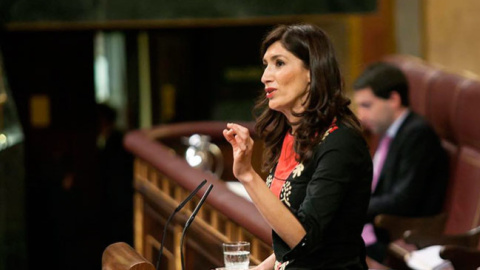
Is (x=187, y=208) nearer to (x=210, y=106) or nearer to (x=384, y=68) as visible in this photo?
(x=384, y=68)

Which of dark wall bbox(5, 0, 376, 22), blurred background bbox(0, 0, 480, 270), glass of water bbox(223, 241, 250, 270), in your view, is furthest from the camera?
Answer: blurred background bbox(0, 0, 480, 270)

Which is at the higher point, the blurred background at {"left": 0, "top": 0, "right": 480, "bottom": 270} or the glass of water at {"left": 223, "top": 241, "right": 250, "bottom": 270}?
the glass of water at {"left": 223, "top": 241, "right": 250, "bottom": 270}

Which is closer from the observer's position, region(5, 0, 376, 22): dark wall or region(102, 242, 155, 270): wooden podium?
region(102, 242, 155, 270): wooden podium

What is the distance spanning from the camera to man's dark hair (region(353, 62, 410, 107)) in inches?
165

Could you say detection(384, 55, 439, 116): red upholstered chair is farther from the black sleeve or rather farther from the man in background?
the black sleeve

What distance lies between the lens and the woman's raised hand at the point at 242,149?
78.2 inches

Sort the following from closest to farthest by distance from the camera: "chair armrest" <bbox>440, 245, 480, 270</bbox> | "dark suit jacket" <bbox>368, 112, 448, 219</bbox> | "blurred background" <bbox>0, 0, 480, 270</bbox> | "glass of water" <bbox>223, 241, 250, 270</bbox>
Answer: "glass of water" <bbox>223, 241, 250, 270</bbox> < "chair armrest" <bbox>440, 245, 480, 270</bbox> < "dark suit jacket" <bbox>368, 112, 448, 219</bbox> < "blurred background" <bbox>0, 0, 480, 270</bbox>

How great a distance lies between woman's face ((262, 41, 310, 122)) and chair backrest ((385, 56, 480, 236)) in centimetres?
196

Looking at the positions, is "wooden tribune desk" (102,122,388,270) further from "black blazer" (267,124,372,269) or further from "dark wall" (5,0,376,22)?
"dark wall" (5,0,376,22)

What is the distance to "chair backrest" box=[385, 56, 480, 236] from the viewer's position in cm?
397

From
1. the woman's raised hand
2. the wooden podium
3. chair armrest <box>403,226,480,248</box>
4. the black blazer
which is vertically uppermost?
the woman's raised hand

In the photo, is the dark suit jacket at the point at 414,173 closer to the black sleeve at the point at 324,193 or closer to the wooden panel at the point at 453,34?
the wooden panel at the point at 453,34

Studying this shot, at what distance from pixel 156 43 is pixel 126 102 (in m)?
0.58

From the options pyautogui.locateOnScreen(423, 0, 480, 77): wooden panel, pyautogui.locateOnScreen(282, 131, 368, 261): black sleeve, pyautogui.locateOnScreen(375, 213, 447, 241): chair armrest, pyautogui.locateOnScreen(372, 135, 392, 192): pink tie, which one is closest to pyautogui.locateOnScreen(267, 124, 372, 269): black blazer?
pyautogui.locateOnScreen(282, 131, 368, 261): black sleeve
